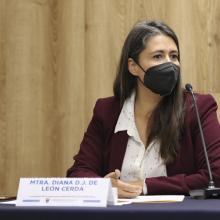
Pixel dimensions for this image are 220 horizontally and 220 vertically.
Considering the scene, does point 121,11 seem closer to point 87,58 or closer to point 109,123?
point 87,58

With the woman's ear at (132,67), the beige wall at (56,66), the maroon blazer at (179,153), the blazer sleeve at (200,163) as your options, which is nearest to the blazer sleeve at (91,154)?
the maroon blazer at (179,153)

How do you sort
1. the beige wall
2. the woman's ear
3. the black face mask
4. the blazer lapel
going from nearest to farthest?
the black face mask
the blazer lapel
the woman's ear
the beige wall

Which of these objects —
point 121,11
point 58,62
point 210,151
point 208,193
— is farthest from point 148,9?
point 208,193

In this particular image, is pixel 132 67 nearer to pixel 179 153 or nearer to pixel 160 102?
pixel 160 102

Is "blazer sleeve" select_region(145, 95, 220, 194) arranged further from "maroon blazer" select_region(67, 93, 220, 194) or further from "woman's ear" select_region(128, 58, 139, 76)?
"woman's ear" select_region(128, 58, 139, 76)

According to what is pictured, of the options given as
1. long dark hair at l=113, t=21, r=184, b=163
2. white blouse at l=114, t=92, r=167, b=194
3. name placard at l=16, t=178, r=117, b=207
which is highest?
long dark hair at l=113, t=21, r=184, b=163

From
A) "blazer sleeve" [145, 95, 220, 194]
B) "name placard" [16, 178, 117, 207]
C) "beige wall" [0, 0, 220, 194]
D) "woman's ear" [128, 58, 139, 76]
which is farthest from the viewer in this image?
"beige wall" [0, 0, 220, 194]

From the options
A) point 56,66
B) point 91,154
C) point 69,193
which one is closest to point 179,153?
point 91,154

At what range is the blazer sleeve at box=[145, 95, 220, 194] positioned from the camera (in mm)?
2047

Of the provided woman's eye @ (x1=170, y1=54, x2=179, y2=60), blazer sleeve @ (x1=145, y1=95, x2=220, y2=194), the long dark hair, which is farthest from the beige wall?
blazer sleeve @ (x1=145, y1=95, x2=220, y2=194)

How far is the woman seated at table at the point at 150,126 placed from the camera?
2260 millimetres

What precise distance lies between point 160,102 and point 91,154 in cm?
39

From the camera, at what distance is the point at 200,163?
225 centimetres

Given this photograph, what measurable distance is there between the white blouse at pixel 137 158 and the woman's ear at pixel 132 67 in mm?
222
